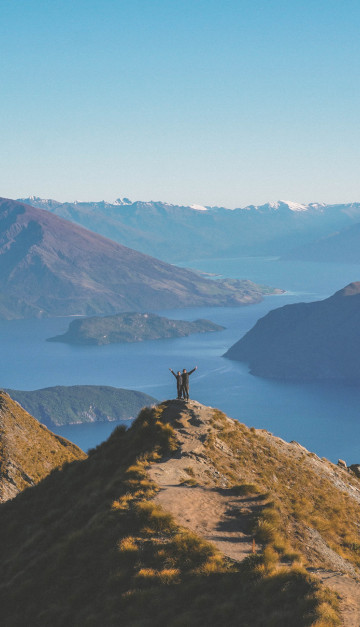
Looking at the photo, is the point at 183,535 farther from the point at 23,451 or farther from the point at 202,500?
the point at 23,451

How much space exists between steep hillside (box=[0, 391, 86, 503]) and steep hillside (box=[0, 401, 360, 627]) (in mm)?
25497

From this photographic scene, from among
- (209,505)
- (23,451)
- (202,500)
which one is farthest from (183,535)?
(23,451)

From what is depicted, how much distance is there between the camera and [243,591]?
81.8 ft

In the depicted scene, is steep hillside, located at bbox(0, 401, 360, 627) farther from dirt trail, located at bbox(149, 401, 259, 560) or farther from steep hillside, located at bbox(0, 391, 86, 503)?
steep hillside, located at bbox(0, 391, 86, 503)

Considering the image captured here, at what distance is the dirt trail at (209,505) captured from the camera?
26.2 m

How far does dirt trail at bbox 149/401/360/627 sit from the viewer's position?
26248 millimetres

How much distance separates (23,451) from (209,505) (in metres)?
52.4

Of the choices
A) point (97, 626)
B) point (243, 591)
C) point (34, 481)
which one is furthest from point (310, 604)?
point (34, 481)

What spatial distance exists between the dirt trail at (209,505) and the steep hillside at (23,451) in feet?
110

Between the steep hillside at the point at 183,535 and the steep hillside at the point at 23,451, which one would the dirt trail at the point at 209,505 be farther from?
the steep hillside at the point at 23,451

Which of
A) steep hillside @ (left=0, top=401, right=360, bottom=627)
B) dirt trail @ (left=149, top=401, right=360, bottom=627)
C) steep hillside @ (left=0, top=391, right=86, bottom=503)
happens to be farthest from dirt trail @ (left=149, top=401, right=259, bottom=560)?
steep hillside @ (left=0, top=391, right=86, bottom=503)

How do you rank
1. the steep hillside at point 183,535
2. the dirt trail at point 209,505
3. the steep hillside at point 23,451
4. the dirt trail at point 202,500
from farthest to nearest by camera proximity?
the steep hillside at point 23,451, the dirt trail at point 202,500, the dirt trail at point 209,505, the steep hillside at point 183,535

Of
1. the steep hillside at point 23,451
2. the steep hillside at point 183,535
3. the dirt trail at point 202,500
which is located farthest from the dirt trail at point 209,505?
the steep hillside at point 23,451

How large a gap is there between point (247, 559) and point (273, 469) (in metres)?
23.1
